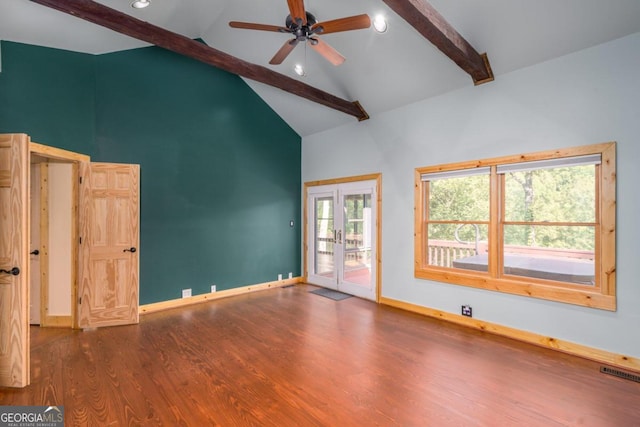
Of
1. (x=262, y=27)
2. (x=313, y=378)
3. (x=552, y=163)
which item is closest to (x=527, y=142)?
(x=552, y=163)

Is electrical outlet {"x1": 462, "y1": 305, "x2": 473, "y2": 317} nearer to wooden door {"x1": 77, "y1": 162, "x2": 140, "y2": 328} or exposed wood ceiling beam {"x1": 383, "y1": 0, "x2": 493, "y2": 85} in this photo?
exposed wood ceiling beam {"x1": 383, "y1": 0, "x2": 493, "y2": 85}

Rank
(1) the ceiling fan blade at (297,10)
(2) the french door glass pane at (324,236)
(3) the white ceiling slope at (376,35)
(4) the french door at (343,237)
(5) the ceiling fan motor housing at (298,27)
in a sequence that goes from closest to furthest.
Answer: (1) the ceiling fan blade at (297,10) < (5) the ceiling fan motor housing at (298,27) < (3) the white ceiling slope at (376,35) < (4) the french door at (343,237) < (2) the french door glass pane at (324,236)

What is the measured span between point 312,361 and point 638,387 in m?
2.87

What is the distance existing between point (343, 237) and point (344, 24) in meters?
3.79

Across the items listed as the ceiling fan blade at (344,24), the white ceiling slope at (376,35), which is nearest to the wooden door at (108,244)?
Result: the white ceiling slope at (376,35)

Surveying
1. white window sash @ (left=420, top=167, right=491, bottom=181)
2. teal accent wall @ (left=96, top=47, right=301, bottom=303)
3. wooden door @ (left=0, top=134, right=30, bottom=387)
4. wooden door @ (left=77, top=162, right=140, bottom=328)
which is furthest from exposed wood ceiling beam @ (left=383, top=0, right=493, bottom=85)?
wooden door @ (left=77, top=162, right=140, bottom=328)

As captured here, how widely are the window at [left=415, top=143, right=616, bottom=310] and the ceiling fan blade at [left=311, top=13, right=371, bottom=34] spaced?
7.61ft

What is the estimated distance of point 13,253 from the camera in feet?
8.51

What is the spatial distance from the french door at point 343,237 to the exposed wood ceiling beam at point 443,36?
2.20 m

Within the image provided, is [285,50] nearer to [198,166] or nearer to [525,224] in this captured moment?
[198,166]

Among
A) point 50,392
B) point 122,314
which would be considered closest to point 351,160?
point 122,314

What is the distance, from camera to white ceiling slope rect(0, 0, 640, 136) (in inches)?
118

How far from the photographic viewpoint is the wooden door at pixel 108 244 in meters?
3.93

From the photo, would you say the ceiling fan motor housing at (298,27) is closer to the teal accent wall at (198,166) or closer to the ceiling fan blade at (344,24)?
the ceiling fan blade at (344,24)
